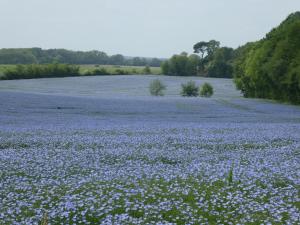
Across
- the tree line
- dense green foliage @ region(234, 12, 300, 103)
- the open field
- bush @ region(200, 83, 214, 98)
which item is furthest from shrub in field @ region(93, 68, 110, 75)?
the open field

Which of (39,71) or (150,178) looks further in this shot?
(39,71)

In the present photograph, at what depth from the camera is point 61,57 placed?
143500 mm

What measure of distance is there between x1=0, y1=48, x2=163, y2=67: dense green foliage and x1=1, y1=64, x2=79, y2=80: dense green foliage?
13467 mm

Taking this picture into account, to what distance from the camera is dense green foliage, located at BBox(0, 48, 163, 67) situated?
137125 mm

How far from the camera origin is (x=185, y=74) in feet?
442

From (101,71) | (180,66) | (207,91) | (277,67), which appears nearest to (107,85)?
(101,71)

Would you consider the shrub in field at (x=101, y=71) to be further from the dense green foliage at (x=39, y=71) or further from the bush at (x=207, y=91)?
the bush at (x=207, y=91)

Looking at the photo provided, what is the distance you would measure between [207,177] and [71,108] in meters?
33.2

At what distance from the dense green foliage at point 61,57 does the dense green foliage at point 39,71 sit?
1347cm

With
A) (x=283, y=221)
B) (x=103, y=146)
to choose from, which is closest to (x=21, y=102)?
(x=103, y=146)

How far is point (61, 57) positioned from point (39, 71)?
100ft

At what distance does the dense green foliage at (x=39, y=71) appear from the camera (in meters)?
109

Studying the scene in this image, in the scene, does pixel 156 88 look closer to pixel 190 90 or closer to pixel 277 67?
pixel 190 90

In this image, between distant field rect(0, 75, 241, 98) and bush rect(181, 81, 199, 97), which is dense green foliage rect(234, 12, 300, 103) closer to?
bush rect(181, 81, 199, 97)
